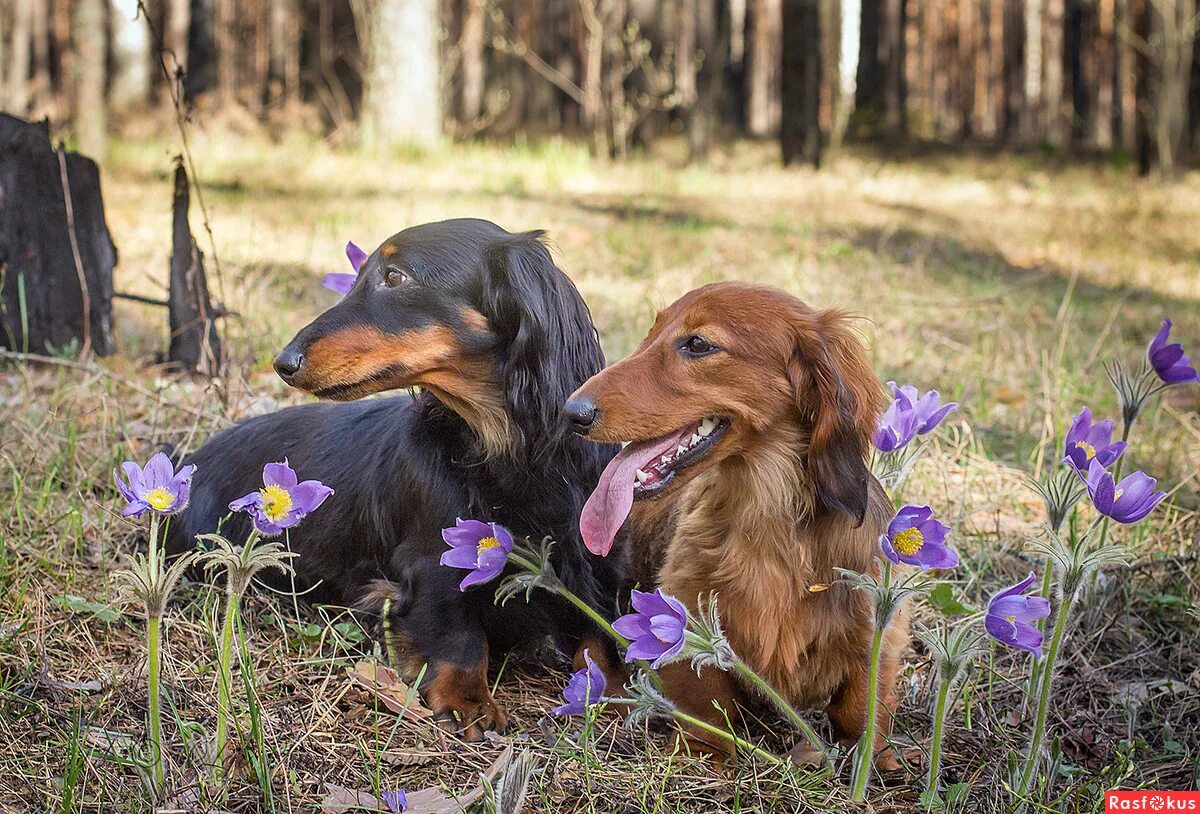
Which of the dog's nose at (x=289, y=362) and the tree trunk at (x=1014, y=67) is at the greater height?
the tree trunk at (x=1014, y=67)

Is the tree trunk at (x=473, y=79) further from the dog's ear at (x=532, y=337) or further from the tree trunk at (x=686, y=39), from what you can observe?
the dog's ear at (x=532, y=337)

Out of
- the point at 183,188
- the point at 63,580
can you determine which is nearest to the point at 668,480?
the point at 63,580

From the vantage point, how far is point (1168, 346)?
2.63 m

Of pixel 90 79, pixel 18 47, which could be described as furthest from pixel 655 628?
pixel 18 47

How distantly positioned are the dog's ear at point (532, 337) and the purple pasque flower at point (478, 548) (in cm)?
45

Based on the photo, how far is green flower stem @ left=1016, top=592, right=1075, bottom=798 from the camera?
2.13 m

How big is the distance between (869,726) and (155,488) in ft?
4.32

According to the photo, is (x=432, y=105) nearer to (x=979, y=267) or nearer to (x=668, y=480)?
(x=979, y=267)

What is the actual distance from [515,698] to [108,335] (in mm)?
2591

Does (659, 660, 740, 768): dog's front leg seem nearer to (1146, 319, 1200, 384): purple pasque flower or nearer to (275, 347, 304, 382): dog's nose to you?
(275, 347, 304, 382): dog's nose

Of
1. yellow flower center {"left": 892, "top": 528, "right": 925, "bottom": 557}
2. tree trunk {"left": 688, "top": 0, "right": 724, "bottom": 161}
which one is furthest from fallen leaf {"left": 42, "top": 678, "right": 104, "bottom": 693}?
tree trunk {"left": 688, "top": 0, "right": 724, "bottom": 161}

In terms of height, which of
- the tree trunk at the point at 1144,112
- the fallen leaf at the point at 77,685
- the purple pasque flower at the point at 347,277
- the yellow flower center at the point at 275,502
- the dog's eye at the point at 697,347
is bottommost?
the fallen leaf at the point at 77,685

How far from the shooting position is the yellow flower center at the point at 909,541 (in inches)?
83.7

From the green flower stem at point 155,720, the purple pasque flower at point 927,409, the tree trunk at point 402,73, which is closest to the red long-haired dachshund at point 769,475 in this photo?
the purple pasque flower at point 927,409
